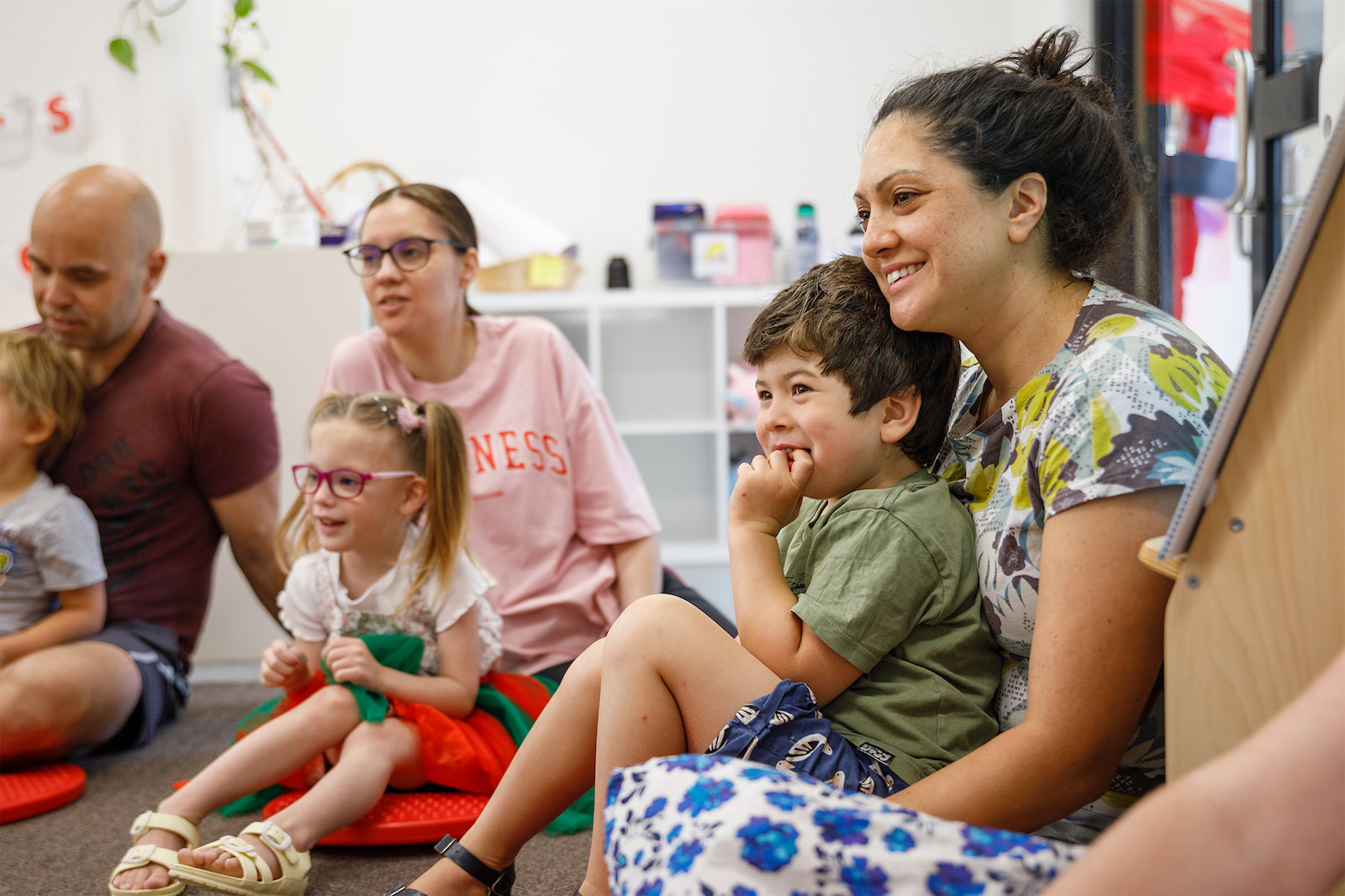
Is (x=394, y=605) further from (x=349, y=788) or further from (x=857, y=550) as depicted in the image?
(x=857, y=550)

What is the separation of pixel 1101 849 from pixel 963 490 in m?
0.58

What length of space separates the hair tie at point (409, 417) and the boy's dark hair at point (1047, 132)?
34.4 inches

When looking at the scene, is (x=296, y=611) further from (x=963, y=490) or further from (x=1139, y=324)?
(x=1139, y=324)

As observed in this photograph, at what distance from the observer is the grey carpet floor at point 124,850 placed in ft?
4.54

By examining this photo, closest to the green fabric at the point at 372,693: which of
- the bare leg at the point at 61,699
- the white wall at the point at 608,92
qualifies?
the bare leg at the point at 61,699

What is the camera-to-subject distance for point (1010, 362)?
1.06m

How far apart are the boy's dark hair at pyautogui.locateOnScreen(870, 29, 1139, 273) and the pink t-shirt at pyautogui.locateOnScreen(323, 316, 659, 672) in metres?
0.99

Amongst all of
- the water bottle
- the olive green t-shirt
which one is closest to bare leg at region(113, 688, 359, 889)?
the olive green t-shirt

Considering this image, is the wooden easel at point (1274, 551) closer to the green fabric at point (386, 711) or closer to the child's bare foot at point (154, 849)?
the green fabric at point (386, 711)

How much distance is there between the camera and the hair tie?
63.6 inches

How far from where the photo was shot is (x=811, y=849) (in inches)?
26.8

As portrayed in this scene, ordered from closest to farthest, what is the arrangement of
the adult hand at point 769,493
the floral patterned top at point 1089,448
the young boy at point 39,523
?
the floral patterned top at point 1089,448 → the adult hand at point 769,493 → the young boy at point 39,523

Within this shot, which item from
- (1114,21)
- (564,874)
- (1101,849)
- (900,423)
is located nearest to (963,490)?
(900,423)

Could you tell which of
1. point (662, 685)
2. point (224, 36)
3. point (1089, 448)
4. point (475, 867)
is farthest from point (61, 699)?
point (224, 36)
